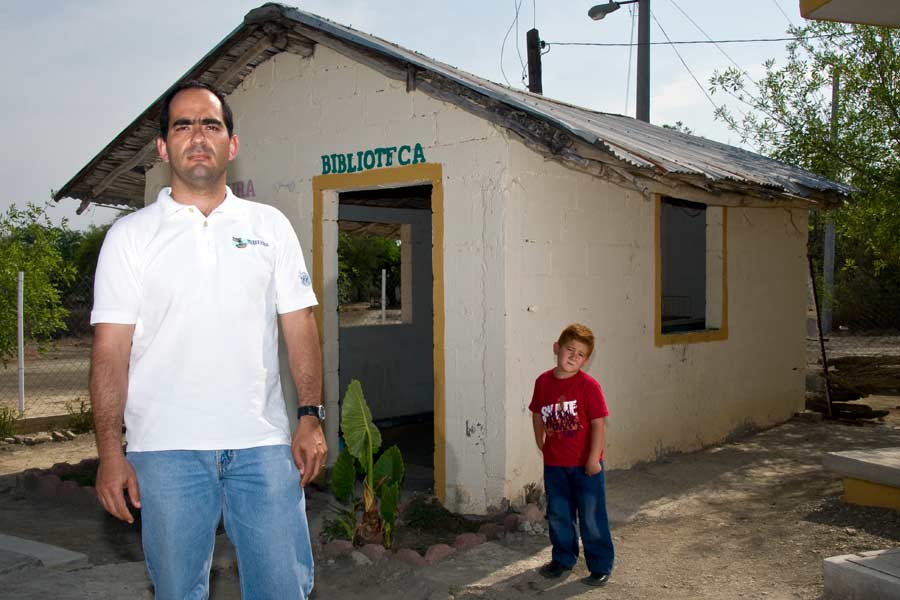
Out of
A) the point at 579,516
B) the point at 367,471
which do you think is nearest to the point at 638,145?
the point at 579,516

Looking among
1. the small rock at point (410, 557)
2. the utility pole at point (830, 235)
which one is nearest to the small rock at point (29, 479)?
the small rock at point (410, 557)

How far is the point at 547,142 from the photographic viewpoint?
5.87m

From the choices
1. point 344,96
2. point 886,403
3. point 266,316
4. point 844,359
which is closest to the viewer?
point 266,316

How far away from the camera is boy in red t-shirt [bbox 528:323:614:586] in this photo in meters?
4.79

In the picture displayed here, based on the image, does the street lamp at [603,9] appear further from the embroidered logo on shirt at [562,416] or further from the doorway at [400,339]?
the embroidered logo on shirt at [562,416]

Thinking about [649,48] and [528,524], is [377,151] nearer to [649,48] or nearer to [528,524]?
[528,524]

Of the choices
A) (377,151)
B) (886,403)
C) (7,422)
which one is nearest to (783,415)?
(886,403)

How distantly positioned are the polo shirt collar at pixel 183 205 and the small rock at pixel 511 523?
3.70 metres

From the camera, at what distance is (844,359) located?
16688mm

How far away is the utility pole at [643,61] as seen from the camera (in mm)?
14781

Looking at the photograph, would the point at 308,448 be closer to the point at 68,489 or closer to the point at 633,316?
the point at 633,316

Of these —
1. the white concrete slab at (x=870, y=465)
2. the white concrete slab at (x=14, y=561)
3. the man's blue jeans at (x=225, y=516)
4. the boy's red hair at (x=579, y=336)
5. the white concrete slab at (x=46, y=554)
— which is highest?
the boy's red hair at (x=579, y=336)

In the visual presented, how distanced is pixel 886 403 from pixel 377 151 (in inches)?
336

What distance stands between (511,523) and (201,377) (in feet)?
12.2
